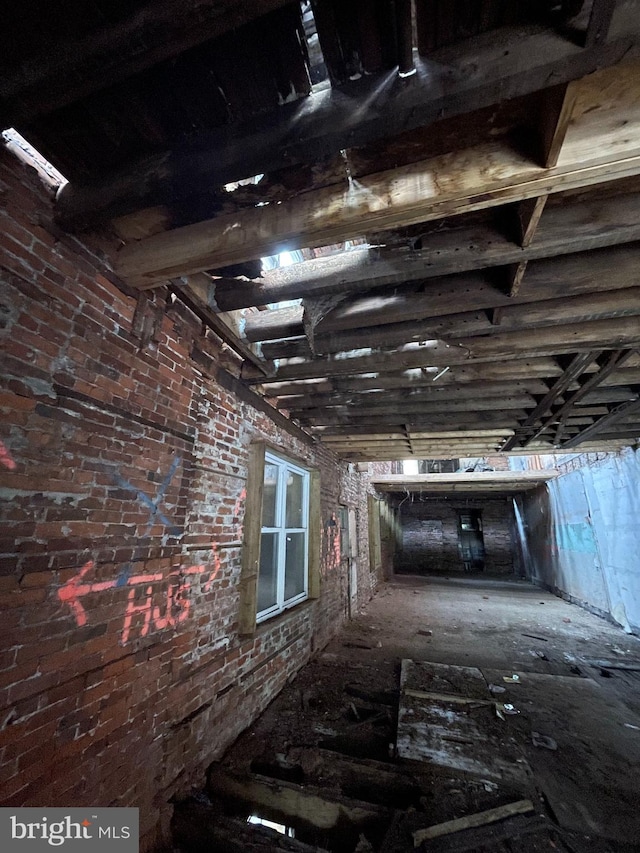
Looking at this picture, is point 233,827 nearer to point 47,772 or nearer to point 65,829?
point 65,829

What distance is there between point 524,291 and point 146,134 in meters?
2.09

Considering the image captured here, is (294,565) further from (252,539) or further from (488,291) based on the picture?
(488,291)

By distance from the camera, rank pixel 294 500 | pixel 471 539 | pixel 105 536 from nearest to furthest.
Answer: pixel 105 536, pixel 294 500, pixel 471 539

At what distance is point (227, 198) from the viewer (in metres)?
1.67

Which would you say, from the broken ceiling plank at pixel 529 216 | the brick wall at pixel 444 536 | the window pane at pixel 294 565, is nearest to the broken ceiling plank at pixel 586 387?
the broken ceiling plank at pixel 529 216

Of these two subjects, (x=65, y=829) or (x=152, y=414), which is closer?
(x=65, y=829)

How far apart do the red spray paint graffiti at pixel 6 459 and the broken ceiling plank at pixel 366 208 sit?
42.9 inches

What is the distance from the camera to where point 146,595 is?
81.1 inches

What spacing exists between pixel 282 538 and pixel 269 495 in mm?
564

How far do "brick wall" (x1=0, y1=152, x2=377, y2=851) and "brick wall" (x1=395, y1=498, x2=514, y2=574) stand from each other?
1389 cm

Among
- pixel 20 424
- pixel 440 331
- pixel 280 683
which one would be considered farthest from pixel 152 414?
pixel 280 683

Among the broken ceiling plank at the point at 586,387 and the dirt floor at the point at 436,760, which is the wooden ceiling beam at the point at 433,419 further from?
the dirt floor at the point at 436,760

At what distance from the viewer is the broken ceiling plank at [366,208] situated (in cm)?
134

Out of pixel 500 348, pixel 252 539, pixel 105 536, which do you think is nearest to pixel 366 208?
pixel 500 348
